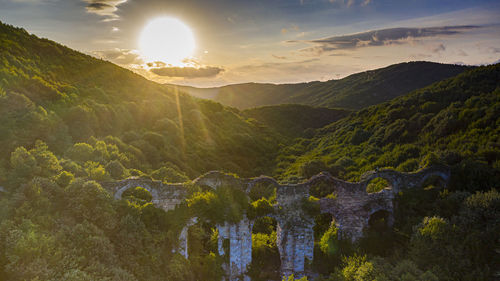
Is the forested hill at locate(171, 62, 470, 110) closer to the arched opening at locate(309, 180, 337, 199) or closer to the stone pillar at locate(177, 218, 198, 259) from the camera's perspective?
the arched opening at locate(309, 180, 337, 199)

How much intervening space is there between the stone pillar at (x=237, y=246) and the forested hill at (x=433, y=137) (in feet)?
44.9

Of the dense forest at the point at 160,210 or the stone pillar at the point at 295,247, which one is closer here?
the dense forest at the point at 160,210

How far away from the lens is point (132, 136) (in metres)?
33.5

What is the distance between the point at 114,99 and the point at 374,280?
1546 inches

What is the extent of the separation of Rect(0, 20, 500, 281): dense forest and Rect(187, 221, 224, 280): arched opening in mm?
81

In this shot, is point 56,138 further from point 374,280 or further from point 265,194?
point 374,280

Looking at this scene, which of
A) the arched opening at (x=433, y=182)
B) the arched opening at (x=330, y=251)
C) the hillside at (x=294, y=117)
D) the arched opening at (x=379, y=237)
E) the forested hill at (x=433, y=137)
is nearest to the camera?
the arched opening at (x=379, y=237)

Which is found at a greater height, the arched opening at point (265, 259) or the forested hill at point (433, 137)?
the forested hill at point (433, 137)

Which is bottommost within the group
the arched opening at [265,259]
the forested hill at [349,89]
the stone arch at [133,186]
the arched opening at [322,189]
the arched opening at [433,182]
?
the arched opening at [265,259]

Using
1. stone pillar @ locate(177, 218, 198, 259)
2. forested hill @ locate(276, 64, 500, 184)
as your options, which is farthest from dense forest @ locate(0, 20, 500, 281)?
stone pillar @ locate(177, 218, 198, 259)

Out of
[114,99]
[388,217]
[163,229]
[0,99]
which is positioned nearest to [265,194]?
[388,217]

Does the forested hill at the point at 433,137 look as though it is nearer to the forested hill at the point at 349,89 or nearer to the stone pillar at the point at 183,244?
the stone pillar at the point at 183,244

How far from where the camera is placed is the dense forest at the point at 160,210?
12.7 metres

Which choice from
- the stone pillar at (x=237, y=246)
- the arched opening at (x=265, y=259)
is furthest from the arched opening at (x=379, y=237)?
the stone pillar at (x=237, y=246)
